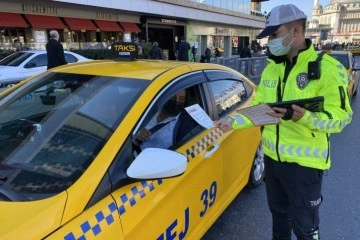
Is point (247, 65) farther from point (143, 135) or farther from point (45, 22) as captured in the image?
point (45, 22)

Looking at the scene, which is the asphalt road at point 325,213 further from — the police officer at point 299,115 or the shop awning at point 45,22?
the shop awning at point 45,22

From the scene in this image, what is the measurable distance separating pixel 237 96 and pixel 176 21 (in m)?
24.8

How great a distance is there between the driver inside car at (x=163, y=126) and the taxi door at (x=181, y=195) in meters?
0.08

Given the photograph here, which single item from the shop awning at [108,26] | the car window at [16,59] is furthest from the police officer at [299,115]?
the shop awning at [108,26]

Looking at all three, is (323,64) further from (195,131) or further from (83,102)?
(83,102)

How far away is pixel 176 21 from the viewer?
26.6 meters

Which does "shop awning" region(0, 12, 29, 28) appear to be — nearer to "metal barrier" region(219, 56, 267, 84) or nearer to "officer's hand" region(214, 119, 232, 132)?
"metal barrier" region(219, 56, 267, 84)

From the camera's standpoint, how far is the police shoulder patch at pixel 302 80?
6.04 feet

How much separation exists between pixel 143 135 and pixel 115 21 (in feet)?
68.7

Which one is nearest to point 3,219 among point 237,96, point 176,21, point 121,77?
point 121,77

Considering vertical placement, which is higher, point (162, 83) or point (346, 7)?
point (346, 7)

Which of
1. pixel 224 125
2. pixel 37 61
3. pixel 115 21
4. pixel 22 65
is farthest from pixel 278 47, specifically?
pixel 115 21

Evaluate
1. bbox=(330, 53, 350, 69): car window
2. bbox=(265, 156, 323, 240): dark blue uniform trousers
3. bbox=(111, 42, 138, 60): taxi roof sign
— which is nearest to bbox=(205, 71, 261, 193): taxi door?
bbox=(265, 156, 323, 240): dark blue uniform trousers

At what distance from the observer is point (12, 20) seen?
1523 centimetres
